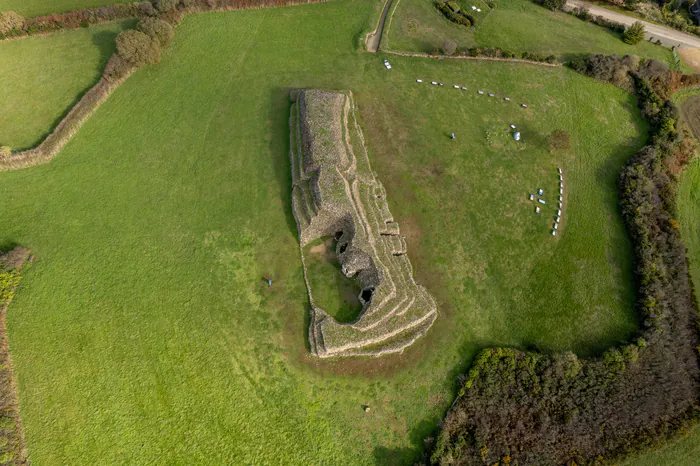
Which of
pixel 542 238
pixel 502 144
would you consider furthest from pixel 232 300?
pixel 502 144

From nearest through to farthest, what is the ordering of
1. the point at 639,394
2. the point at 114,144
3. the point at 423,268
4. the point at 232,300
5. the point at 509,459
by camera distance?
the point at 509,459
the point at 639,394
the point at 232,300
the point at 423,268
the point at 114,144

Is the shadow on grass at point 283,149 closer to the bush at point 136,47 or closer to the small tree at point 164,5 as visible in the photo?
the bush at point 136,47

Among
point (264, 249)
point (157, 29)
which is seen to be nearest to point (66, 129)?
point (157, 29)

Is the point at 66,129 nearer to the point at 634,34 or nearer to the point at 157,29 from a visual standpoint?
the point at 157,29

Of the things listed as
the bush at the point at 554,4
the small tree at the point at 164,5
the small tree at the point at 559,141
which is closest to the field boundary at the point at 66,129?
the small tree at the point at 164,5

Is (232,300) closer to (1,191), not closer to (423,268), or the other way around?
(423,268)
